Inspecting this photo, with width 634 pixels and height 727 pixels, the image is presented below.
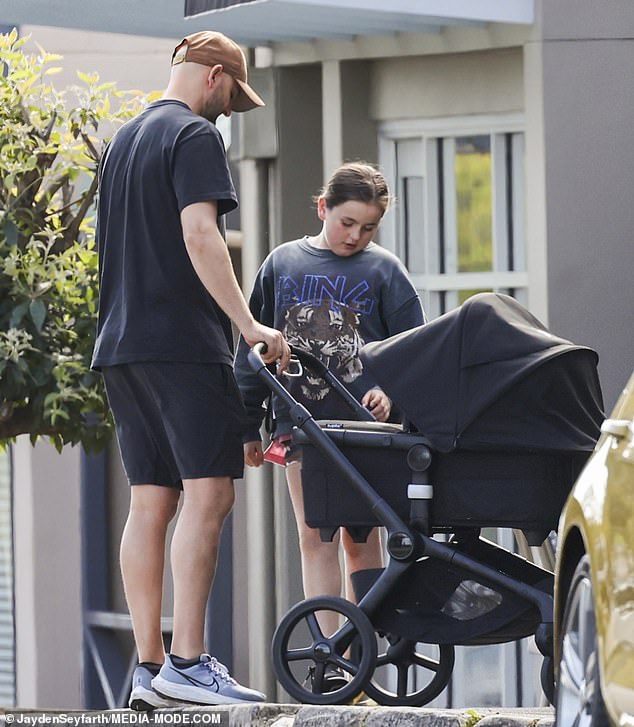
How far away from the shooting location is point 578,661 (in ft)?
15.8

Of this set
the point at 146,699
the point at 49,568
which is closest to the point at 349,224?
the point at 146,699

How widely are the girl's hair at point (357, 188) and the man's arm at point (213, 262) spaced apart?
2.81 feet

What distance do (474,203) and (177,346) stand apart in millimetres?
3967

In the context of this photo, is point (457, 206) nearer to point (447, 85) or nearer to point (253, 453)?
point (447, 85)

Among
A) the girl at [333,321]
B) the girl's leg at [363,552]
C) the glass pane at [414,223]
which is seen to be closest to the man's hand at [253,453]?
the girl at [333,321]

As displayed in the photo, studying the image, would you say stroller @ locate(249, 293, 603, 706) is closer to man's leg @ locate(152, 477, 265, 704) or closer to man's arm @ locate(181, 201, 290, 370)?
man's arm @ locate(181, 201, 290, 370)

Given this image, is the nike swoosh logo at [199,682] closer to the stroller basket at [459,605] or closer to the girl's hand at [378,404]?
the stroller basket at [459,605]

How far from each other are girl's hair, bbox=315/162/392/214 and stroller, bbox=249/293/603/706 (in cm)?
94

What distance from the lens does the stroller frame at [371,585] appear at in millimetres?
5992

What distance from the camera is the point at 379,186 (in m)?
7.03

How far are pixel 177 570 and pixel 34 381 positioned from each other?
7.21ft

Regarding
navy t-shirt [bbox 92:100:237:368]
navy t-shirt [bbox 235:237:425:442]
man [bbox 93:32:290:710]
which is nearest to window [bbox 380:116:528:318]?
navy t-shirt [bbox 235:237:425:442]

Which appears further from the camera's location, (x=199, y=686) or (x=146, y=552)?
(x=146, y=552)

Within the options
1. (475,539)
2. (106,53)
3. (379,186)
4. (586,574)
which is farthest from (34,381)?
(106,53)
